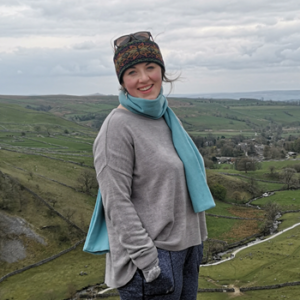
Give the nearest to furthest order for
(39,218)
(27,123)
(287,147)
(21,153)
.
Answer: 1. (39,218)
2. (21,153)
3. (287,147)
4. (27,123)

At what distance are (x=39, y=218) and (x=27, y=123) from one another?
10086 cm

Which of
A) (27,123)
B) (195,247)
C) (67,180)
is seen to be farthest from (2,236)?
(27,123)

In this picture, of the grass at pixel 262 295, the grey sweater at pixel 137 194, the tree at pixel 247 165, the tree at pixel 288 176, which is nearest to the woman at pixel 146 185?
the grey sweater at pixel 137 194

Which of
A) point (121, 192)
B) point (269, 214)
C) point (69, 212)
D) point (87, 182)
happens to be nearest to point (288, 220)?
point (269, 214)

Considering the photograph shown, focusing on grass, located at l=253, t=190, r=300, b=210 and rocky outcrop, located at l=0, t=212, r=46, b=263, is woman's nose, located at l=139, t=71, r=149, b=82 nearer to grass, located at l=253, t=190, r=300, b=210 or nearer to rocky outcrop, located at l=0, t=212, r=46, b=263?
rocky outcrop, located at l=0, t=212, r=46, b=263

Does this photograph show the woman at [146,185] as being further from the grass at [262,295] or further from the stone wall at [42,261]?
the stone wall at [42,261]

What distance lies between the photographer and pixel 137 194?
150 inches

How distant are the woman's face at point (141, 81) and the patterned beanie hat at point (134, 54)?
0.19 feet

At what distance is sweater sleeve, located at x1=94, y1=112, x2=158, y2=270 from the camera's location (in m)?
3.50

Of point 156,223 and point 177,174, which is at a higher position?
point 177,174

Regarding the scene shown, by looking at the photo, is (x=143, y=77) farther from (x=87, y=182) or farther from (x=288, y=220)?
(x=288, y=220)

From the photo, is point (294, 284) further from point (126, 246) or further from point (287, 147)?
point (287, 147)

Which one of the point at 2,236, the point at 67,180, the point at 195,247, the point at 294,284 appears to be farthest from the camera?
the point at 67,180

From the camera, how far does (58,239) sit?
50.7m
